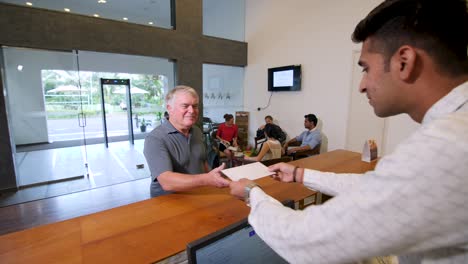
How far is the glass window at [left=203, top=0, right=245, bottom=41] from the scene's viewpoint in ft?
20.6

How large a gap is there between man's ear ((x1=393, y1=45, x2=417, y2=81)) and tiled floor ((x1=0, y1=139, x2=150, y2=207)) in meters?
4.72

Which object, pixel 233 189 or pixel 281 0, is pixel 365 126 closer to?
pixel 281 0

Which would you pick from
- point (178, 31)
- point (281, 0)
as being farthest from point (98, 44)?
point (281, 0)

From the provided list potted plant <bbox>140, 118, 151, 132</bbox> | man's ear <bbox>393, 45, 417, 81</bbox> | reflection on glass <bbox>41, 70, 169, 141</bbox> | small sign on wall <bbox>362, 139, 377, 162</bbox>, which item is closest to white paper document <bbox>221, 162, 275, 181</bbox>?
man's ear <bbox>393, 45, 417, 81</bbox>

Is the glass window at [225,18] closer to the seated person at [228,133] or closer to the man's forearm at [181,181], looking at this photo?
the seated person at [228,133]

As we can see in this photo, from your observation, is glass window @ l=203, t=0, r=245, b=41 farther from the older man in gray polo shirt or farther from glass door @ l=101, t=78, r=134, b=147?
the older man in gray polo shirt

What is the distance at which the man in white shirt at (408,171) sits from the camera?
0.40m

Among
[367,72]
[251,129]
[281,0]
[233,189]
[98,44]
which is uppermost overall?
[281,0]

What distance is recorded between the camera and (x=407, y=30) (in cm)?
52

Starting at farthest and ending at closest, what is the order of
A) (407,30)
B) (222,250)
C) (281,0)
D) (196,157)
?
1. (281,0)
2. (196,157)
3. (222,250)
4. (407,30)

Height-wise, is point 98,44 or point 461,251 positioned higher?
point 98,44

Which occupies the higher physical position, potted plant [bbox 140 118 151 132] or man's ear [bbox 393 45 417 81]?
man's ear [bbox 393 45 417 81]

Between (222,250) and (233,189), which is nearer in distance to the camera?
(222,250)

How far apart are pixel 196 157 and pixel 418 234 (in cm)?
150
